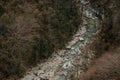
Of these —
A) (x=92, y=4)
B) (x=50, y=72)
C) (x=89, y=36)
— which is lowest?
(x=50, y=72)

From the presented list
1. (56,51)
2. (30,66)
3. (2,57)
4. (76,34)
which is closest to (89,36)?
(76,34)

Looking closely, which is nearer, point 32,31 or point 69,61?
point 69,61

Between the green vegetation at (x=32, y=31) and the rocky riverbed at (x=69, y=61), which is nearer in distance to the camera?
the rocky riverbed at (x=69, y=61)

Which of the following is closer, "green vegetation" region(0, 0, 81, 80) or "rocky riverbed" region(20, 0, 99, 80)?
"rocky riverbed" region(20, 0, 99, 80)

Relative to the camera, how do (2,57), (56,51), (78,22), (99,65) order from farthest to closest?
(78,22)
(56,51)
(2,57)
(99,65)

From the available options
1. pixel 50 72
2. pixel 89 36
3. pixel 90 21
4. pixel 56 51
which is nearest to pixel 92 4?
pixel 90 21

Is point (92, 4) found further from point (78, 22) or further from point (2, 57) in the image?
point (2, 57)

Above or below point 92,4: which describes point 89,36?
below

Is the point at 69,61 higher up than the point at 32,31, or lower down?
lower down

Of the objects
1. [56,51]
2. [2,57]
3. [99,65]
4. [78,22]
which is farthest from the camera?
[78,22]

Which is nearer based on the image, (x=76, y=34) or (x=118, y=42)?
(x=118, y=42)
